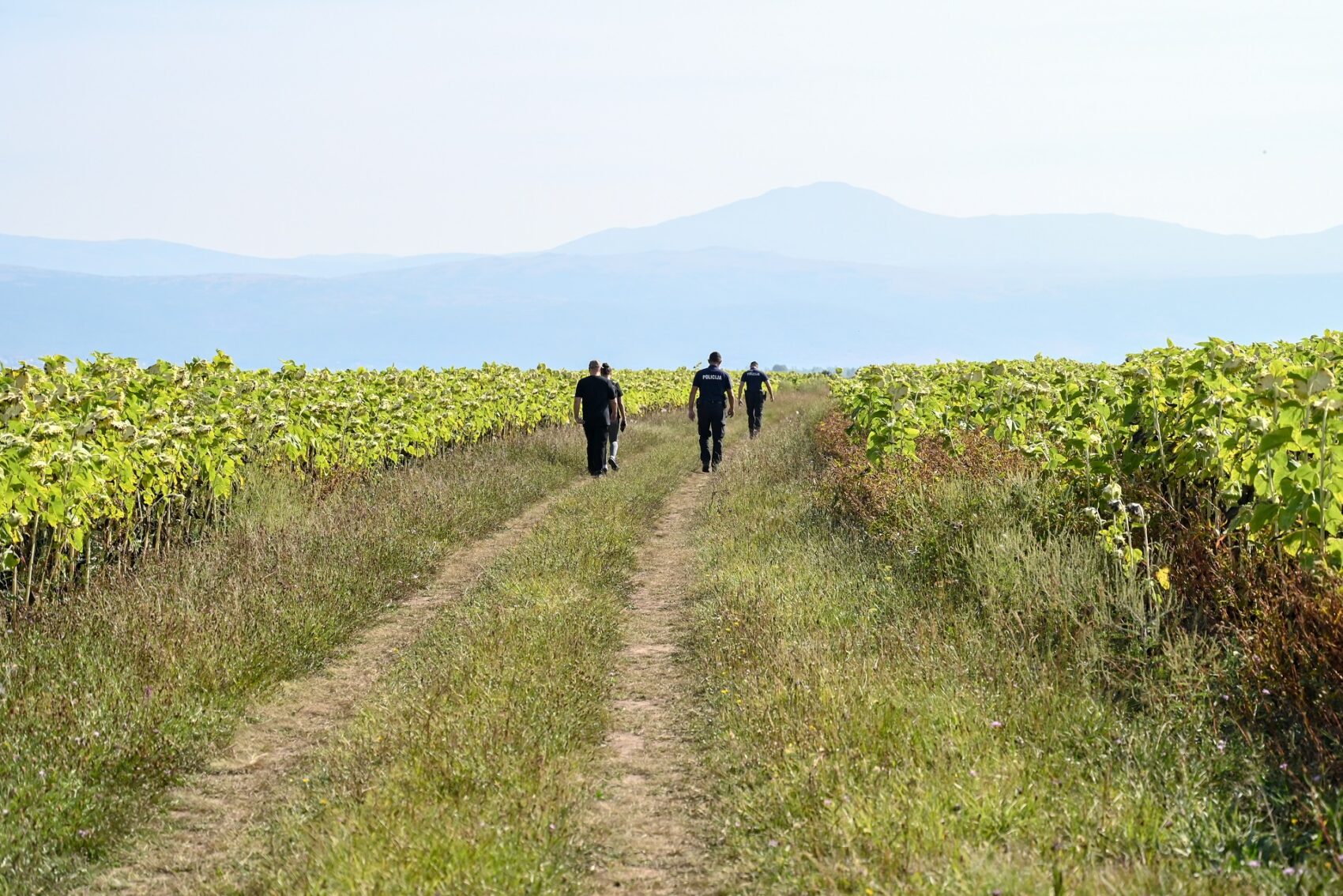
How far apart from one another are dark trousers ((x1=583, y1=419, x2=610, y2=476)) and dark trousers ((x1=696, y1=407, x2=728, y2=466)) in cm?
177

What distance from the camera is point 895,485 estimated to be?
10523 mm

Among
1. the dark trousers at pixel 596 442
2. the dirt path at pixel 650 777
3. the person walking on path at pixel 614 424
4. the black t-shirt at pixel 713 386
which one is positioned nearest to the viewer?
the dirt path at pixel 650 777

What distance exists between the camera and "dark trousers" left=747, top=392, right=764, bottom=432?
944 inches

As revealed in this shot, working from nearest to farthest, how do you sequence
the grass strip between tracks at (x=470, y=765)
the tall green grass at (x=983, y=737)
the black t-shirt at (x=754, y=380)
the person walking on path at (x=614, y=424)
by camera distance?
the tall green grass at (x=983, y=737), the grass strip between tracks at (x=470, y=765), the person walking on path at (x=614, y=424), the black t-shirt at (x=754, y=380)

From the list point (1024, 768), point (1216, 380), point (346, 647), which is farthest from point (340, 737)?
point (1216, 380)

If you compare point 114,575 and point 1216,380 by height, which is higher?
point 1216,380

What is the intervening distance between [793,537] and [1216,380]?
419cm

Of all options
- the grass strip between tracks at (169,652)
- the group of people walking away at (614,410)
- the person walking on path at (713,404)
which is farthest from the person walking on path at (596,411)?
the grass strip between tracks at (169,652)

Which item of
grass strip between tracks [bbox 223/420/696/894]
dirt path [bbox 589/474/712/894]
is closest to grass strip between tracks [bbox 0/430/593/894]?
grass strip between tracks [bbox 223/420/696/894]

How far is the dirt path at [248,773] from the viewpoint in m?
4.38

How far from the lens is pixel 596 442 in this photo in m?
16.7

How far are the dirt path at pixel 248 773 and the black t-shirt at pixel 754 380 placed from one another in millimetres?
15237

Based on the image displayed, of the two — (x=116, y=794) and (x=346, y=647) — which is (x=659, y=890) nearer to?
(x=116, y=794)

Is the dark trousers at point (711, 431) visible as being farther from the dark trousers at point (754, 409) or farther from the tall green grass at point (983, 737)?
the tall green grass at point (983, 737)
